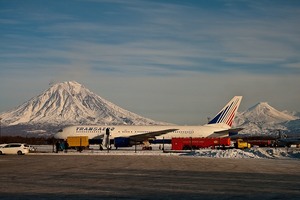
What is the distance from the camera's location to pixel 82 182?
19.6m

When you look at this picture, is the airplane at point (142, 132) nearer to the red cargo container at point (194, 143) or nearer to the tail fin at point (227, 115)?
the tail fin at point (227, 115)

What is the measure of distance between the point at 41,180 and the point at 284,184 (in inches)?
369

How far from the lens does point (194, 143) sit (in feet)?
226

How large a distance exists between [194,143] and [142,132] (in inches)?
397

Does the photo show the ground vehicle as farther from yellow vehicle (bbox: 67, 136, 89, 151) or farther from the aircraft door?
the aircraft door

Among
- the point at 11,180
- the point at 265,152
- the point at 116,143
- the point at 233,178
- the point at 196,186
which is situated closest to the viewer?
the point at 196,186

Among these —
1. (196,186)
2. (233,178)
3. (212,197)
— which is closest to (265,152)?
(233,178)

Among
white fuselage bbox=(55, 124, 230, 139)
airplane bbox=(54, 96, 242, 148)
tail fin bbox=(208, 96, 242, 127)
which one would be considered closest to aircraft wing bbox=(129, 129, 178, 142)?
airplane bbox=(54, 96, 242, 148)

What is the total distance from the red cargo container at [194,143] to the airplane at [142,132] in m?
5.79

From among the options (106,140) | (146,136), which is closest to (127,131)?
(146,136)

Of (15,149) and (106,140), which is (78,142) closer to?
(106,140)

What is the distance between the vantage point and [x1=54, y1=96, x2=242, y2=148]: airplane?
73.9 m

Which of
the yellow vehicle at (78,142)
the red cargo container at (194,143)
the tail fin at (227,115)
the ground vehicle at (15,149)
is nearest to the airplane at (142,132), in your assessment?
the tail fin at (227,115)

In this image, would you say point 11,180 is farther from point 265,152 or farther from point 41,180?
point 265,152
